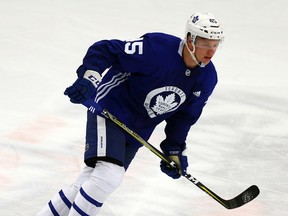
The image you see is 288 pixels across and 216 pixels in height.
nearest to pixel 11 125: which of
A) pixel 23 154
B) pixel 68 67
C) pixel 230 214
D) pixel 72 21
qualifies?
pixel 23 154

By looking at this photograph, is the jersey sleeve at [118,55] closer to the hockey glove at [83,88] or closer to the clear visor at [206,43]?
the hockey glove at [83,88]

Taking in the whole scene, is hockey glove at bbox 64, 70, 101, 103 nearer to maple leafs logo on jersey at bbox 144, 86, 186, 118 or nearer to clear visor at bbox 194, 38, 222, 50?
maple leafs logo on jersey at bbox 144, 86, 186, 118

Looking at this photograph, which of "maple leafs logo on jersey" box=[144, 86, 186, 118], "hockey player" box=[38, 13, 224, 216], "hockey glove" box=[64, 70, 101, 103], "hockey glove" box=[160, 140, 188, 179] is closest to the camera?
"hockey glove" box=[64, 70, 101, 103]

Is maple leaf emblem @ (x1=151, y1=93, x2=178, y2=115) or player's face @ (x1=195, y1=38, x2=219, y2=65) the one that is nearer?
player's face @ (x1=195, y1=38, x2=219, y2=65)

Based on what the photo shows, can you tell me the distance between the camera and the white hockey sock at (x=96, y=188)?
3604mm

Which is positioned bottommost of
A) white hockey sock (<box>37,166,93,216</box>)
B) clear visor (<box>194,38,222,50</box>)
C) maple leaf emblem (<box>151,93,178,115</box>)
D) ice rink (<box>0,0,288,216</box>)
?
ice rink (<box>0,0,288,216</box>)

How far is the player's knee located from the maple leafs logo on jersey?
1.15 ft

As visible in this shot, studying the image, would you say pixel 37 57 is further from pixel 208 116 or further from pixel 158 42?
pixel 158 42

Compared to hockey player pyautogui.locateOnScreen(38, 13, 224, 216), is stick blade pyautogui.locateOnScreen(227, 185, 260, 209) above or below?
below

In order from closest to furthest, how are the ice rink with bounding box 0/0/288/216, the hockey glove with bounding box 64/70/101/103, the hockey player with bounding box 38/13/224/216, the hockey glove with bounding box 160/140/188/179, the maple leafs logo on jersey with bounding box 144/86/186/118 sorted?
1. the hockey glove with bounding box 64/70/101/103
2. the hockey player with bounding box 38/13/224/216
3. the maple leafs logo on jersey with bounding box 144/86/186/118
4. the hockey glove with bounding box 160/140/188/179
5. the ice rink with bounding box 0/0/288/216

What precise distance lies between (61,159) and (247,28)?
9.37 ft

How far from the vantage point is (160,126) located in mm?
5406

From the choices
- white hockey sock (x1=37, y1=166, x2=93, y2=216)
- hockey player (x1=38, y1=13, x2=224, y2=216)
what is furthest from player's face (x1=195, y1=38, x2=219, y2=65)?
white hockey sock (x1=37, y1=166, x2=93, y2=216)

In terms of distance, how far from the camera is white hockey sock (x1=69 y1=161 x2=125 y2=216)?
3.60 meters
